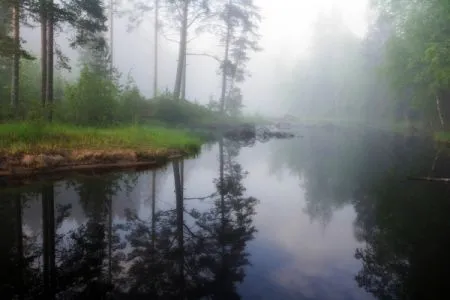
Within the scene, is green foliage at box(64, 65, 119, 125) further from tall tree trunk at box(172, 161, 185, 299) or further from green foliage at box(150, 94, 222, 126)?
green foliage at box(150, 94, 222, 126)

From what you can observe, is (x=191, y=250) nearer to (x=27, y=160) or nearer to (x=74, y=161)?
(x=74, y=161)

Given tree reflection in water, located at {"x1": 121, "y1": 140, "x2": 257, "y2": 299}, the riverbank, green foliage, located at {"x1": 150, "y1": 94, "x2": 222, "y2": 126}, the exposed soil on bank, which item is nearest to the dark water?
tree reflection in water, located at {"x1": 121, "y1": 140, "x2": 257, "y2": 299}

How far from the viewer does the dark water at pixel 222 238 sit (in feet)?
15.8

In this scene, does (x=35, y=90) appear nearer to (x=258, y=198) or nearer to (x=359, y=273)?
(x=258, y=198)

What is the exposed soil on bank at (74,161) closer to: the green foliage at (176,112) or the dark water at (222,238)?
the dark water at (222,238)

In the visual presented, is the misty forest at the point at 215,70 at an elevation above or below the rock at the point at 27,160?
above

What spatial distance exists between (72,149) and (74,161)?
65 cm

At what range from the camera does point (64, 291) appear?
175 inches

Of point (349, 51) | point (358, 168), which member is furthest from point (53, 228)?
point (349, 51)

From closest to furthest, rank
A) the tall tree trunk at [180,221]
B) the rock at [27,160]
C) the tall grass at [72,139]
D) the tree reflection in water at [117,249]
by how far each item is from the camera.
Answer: the tree reflection in water at [117,249]
the tall tree trunk at [180,221]
the rock at [27,160]
the tall grass at [72,139]

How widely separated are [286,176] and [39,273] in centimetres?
991

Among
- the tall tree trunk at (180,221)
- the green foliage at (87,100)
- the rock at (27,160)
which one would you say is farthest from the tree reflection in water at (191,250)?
the green foliage at (87,100)

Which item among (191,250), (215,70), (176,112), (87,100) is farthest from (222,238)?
(215,70)

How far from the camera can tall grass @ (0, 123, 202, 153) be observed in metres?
11.7
